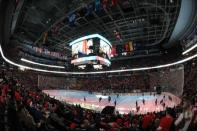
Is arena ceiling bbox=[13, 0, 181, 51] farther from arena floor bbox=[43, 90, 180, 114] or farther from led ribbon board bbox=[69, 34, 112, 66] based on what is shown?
arena floor bbox=[43, 90, 180, 114]

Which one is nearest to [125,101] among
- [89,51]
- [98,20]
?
[89,51]

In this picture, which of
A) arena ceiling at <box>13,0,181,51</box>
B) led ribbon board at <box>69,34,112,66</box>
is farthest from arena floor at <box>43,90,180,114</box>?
arena ceiling at <box>13,0,181,51</box>

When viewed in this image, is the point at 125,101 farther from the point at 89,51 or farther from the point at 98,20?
the point at 98,20

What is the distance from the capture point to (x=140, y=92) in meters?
41.6

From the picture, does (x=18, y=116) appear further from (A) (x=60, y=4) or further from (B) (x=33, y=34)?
(B) (x=33, y=34)

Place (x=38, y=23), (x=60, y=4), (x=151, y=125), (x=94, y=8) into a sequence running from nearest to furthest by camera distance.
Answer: (x=151, y=125)
(x=60, y=4)
(x=94, y=8)
(x=38, y=23)

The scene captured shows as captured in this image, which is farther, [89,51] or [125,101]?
[125,101]

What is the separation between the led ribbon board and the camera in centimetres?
3119

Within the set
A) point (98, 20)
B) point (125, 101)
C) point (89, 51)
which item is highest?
point (98, 20)

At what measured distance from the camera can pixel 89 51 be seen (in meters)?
31.5

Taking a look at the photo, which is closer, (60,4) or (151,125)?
(151,125)

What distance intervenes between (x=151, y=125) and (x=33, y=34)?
29849 mm

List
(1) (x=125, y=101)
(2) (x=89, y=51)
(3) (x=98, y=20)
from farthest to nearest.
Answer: (1) (x=125, y=101) → (3) (x=98, y=20) → (2) (x=89, y=51)

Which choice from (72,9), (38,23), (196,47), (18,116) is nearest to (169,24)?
(196,47)
